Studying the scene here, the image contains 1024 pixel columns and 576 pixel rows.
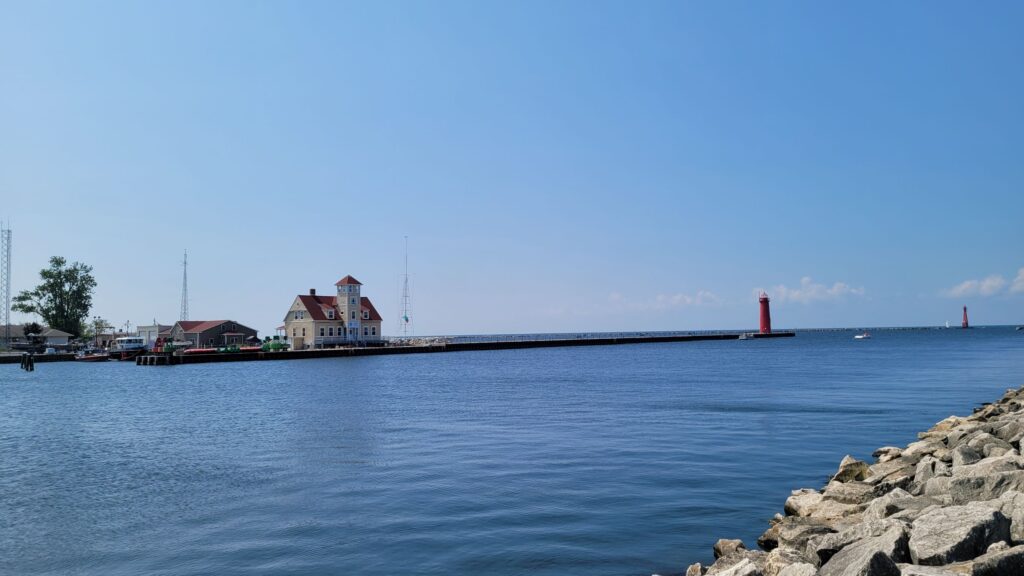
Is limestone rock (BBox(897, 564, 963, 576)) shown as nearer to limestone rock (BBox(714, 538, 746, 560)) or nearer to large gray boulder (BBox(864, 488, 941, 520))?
large gray boulder (BBox(864, 488, 941, 520))

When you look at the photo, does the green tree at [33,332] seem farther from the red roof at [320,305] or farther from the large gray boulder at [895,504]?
the large gray boulder at [895,504]

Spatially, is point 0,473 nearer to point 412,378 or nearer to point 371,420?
point 371,420

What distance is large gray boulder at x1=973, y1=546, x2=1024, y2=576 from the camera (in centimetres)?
636

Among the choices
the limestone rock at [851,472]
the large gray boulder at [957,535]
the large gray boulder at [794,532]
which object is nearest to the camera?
the large gray boulder at [957,535]

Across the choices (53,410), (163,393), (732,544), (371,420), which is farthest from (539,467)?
(163,393)

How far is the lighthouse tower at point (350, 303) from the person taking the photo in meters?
99.6

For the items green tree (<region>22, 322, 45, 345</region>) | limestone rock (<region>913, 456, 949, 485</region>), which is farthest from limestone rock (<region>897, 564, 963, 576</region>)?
→ green tree (<region>22, 322, 45, 345</region>)

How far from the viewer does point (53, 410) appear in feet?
116

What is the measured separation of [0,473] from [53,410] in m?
18.8

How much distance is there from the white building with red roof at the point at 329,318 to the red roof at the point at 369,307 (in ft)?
0.46

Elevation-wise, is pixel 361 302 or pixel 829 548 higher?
pixel 361 302

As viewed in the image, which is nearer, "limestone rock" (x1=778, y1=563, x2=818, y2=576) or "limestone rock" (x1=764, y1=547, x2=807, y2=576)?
"limestone rock" (x1=778, y1=563, x2=818, y2=576)

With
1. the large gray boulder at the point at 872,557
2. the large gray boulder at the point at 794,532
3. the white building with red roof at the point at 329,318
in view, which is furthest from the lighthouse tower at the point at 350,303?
the large gray boulder at the point at 872,557

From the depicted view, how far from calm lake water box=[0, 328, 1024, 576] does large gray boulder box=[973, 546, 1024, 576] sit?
451cm
